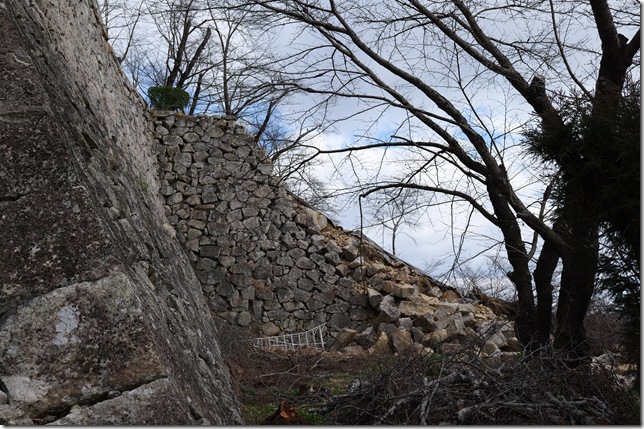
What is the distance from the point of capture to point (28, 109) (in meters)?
4.00

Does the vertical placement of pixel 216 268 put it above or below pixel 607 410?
above

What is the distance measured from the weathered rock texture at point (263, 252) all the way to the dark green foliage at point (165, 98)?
984 millimetres

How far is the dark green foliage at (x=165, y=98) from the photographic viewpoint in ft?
45.9

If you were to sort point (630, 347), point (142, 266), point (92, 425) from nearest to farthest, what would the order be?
point (92, 425), point (142, 266), point (630, 347)

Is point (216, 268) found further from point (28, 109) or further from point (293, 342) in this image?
point (28, 109)

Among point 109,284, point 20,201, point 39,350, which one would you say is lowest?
point 39,350

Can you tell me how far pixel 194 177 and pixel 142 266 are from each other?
8.28 metres

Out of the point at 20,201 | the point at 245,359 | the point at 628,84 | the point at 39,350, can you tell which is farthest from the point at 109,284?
the point at 245,359

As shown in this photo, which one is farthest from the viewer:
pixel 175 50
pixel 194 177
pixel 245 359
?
pixel 175 50

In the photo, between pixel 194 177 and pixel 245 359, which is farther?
pixel 194 177

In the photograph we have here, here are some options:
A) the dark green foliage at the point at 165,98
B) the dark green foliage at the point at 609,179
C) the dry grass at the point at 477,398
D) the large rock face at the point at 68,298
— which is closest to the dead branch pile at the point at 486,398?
the dry grass at the point at 477,398

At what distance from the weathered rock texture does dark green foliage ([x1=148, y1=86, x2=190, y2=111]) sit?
98 cm

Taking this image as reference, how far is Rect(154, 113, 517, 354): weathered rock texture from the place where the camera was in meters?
12.2

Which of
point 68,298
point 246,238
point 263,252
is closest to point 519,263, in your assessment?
point 263,252
